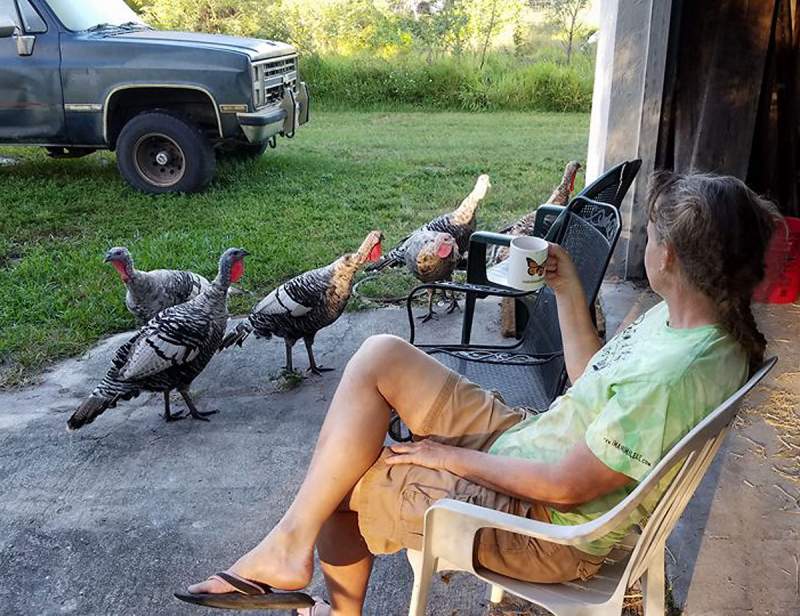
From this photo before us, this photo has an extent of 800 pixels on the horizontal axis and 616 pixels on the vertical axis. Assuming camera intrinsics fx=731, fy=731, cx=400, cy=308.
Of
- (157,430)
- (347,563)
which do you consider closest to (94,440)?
(157,430)

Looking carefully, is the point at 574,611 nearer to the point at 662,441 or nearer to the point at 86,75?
the point at 662,441

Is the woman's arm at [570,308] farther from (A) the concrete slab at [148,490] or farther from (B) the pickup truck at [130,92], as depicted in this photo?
(B) the pickup truck at [130,92]

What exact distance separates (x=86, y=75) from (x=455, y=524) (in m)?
6.88

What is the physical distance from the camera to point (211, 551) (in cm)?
251

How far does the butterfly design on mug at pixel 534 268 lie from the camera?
199 centimetres

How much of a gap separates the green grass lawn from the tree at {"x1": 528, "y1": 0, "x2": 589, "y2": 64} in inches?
199

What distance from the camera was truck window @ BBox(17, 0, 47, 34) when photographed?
7.12m

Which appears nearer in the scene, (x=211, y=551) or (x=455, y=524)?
(x=455, y=524)

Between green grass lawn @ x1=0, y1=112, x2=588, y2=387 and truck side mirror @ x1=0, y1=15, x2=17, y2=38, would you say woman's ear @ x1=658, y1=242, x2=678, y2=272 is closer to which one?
green grass lawn @ x1=0, y1=112, x2=588, y2=387

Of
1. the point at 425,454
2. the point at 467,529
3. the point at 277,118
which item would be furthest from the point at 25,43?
the point at 467,529

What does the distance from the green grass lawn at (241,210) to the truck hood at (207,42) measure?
1327 mm

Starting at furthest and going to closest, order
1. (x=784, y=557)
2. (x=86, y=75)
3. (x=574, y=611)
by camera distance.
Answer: (x=86, y=75), (x=784, y=557), (x=574, y=611)

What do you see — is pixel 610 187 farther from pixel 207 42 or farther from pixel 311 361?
pixel 207 42

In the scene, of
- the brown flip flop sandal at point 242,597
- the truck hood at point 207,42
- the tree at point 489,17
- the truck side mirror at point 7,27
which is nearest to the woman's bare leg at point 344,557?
the brown flip flop sandal at point 242,597
